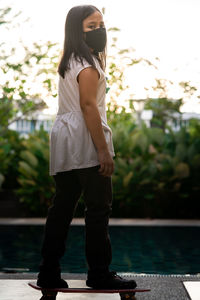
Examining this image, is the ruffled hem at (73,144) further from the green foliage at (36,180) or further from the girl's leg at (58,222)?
the green foliage at (36,180)

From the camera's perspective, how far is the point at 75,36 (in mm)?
3029

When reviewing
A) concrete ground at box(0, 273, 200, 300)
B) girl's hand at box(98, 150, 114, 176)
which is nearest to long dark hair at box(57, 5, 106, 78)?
girl's hand at box(98, 150, 114, 176)

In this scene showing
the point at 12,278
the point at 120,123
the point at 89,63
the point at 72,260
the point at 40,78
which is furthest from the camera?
the point at 120,123

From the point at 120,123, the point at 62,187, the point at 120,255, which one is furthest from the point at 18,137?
the point at 62,187

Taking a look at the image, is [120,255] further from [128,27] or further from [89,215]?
[128,27]

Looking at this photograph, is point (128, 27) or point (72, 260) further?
point (128, 27)

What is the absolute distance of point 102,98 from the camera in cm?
303

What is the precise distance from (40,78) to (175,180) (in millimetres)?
3168

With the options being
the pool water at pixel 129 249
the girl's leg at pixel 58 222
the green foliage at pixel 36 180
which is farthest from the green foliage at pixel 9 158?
the girl's leg at pixel 58 222

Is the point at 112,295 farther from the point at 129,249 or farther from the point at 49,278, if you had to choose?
the point at 129,249

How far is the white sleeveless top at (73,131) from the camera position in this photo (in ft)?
9.62

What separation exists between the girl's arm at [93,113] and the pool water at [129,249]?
240 centimetres

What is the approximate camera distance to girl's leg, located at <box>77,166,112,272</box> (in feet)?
→ 9.55

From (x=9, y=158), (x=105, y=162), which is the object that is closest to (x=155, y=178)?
(x=9, y=158)
